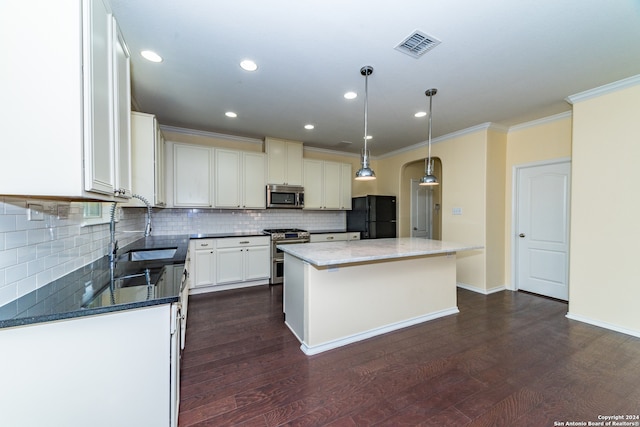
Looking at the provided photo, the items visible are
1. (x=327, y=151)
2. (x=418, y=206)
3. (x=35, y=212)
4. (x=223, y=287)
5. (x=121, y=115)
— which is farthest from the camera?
(x=418, y=206)

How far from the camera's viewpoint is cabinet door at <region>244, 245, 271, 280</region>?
164 inches

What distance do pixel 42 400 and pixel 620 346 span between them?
4319 millimetres

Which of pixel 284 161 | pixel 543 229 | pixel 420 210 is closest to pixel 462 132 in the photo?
pixel 543 229

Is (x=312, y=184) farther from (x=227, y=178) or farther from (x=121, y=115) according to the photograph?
(x=121, y=115)

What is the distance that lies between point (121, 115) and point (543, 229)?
5.22 metres

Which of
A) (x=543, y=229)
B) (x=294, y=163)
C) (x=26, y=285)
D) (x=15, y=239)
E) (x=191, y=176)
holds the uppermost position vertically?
(x=294, y=163)

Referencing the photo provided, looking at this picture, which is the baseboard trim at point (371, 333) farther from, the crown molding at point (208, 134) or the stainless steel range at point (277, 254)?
the crown molding at point (208, 134)

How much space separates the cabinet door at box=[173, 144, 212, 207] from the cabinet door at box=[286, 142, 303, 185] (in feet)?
4.54

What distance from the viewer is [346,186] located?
212 inches

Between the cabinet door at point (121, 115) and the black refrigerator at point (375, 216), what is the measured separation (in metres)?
4.08

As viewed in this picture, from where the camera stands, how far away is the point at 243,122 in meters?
3.81

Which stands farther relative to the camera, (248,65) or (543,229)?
(543,229)

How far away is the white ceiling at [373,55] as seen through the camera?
1688mm

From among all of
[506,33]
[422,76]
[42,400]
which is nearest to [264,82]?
[422,76]
